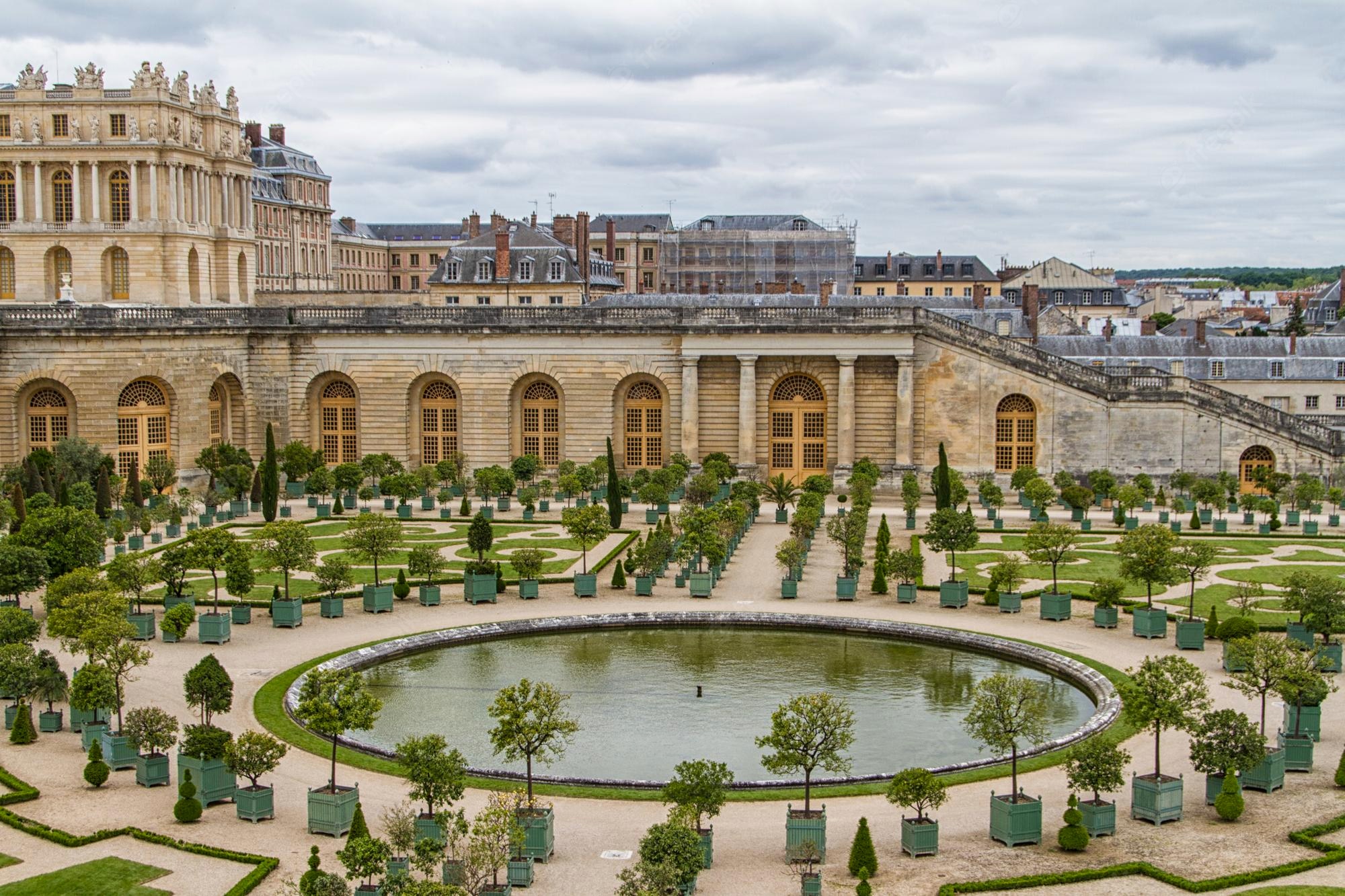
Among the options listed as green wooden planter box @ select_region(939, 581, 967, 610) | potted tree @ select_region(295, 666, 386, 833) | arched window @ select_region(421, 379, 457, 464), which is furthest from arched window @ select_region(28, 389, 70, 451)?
potted tree @ select_region(295, 666, 386, 833)

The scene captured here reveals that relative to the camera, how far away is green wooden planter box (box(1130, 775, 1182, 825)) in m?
22.7

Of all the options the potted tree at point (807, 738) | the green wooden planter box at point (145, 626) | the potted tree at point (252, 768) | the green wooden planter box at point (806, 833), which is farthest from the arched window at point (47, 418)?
the green wooden planter box at point (806, 833)

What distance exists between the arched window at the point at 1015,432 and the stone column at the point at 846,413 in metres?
5.69

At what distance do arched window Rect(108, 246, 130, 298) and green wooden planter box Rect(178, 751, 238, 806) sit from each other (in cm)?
4663

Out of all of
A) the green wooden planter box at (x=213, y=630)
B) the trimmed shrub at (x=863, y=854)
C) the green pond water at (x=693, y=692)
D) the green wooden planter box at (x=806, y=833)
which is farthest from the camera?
the green wooden planter box at (x=213, y=630)

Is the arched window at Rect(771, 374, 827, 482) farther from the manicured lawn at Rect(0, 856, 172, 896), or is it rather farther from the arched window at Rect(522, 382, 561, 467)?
the manicured lawn at Rect(0, 856, 172, 896)

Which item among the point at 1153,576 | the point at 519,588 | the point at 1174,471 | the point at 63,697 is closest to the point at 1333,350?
the point at 1174,471

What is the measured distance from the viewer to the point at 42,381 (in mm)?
56438

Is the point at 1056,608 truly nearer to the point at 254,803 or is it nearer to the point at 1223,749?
the point at 1223,749

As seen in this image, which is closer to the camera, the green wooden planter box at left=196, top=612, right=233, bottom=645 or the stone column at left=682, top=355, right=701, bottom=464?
the green wooden planter box at left=196, top=612, right=233, bottom=645

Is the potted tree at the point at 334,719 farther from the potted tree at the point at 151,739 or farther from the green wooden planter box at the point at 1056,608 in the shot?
the green wooden planter box at the point at 1056,608

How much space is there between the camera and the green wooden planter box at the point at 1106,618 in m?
35.3

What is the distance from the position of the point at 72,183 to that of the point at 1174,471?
47547mm

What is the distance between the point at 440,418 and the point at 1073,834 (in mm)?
44595
